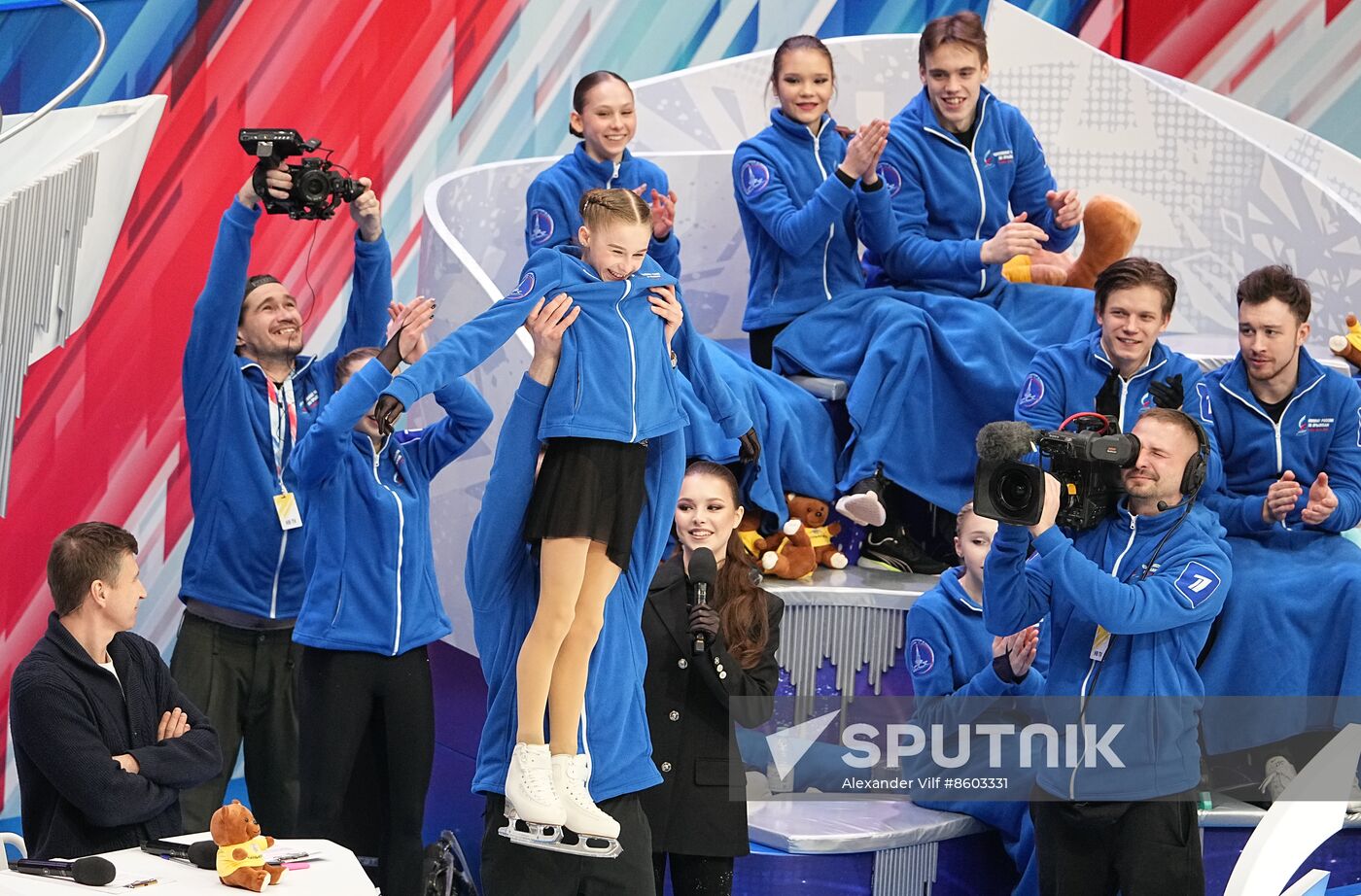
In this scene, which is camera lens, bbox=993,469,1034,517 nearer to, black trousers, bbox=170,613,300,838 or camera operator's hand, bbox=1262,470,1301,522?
camera operator's hand, bbox=1262,470,1301,522

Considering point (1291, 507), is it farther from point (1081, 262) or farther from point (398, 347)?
point (398, 347)

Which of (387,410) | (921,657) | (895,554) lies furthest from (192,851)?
(895,554)

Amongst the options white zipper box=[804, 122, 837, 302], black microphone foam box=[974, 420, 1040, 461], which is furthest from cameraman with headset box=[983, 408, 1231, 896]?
white zipper box=[804, 122, 837, 302]

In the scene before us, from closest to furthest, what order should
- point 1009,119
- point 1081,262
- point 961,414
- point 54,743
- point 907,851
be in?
point 54,743
point 907,851
point 961,414
point 1009,119
point 1081,262

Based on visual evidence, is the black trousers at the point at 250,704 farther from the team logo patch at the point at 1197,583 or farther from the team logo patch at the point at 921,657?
the team logo patch at the point at 1197,583

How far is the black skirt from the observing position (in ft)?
7.86

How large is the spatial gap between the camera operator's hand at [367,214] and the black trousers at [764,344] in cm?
121

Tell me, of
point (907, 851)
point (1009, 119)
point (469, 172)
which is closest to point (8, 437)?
point (469, 172)

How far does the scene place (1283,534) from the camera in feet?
13.7

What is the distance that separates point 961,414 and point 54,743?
252 centimetres

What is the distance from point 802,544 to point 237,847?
2.03 m

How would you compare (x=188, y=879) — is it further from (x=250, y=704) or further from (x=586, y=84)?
(x=586, y=84)

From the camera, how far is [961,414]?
4.59m

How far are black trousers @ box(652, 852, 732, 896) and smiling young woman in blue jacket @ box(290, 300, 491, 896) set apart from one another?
64cm
